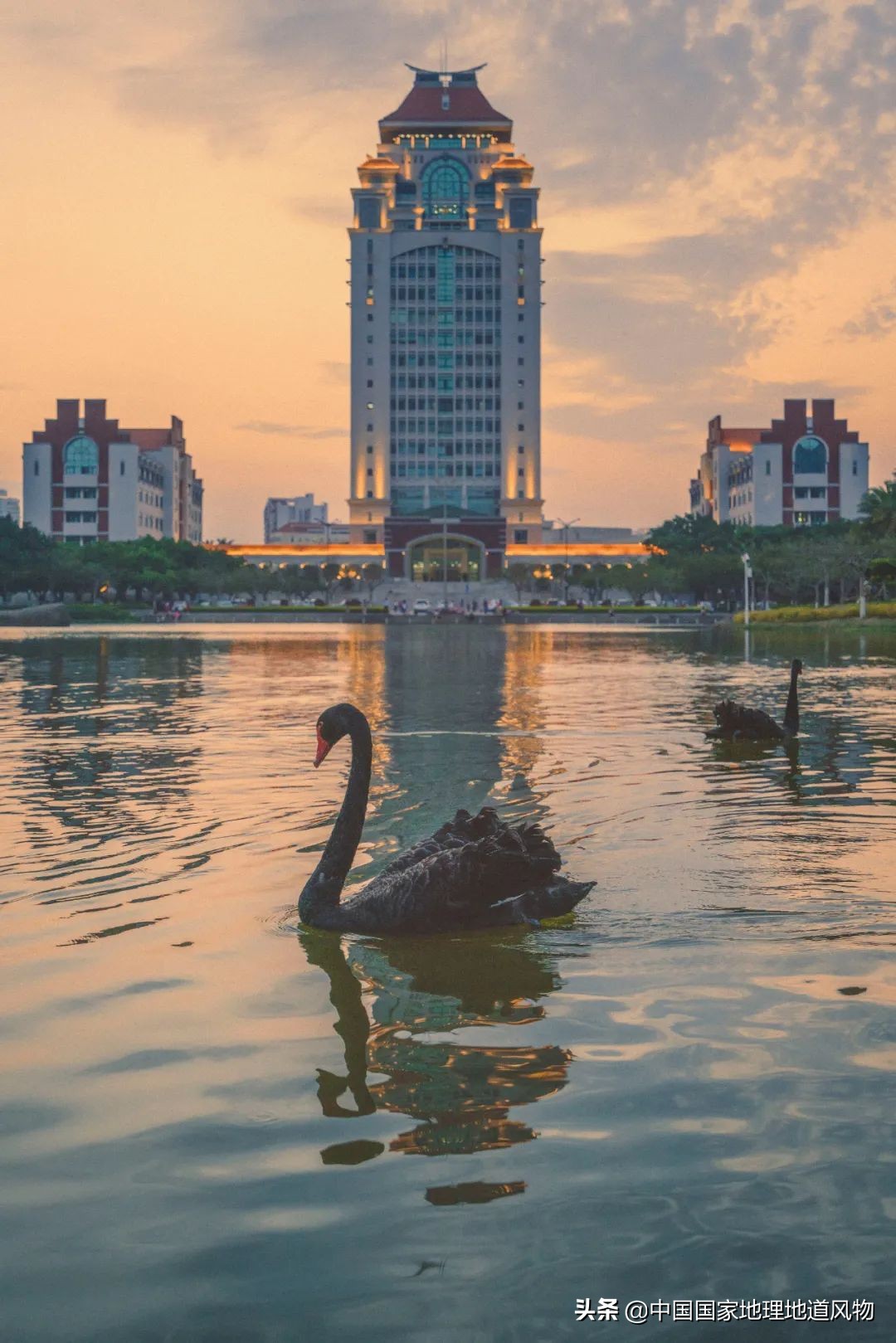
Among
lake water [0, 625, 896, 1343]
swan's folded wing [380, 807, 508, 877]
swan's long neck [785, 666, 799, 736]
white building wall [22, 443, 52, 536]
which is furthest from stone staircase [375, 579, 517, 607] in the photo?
Result: swan's folded wing [380, 807, 508, 877]

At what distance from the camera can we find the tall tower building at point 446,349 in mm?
193125

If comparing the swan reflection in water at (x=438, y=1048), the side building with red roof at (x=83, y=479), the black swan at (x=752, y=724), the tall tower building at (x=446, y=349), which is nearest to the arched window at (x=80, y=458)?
the side building with red roof at (x=83, y=479)

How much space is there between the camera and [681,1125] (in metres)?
5.18

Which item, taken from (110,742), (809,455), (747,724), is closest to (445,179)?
(809,455)

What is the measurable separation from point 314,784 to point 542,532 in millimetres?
181363

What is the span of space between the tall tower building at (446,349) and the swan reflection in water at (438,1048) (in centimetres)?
18426

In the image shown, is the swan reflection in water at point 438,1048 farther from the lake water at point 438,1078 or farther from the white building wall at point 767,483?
the white building wall at point 767,483

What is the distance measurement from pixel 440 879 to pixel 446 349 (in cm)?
19286

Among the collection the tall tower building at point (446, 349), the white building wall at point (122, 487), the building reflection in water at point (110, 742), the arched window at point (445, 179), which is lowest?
the building reflection in water at point (110, 742)

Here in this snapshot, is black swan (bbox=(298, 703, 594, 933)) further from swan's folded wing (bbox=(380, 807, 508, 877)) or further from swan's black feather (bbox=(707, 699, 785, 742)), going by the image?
swan's black feather (bbox=(707, 699, 785, 742))

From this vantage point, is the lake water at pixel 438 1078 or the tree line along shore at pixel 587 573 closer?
the lake water at pixel 438 1078

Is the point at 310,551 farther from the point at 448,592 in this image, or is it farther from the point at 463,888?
the point at 463,888

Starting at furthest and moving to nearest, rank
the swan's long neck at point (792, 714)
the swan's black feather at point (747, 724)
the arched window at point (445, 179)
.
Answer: the arched window at point (445, 179) < the swan's long neck at point (792, 714) < the swan's black feather at point (747, 724)

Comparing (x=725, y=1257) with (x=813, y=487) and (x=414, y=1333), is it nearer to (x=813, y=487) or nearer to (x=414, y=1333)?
(x=414, y=1333)
